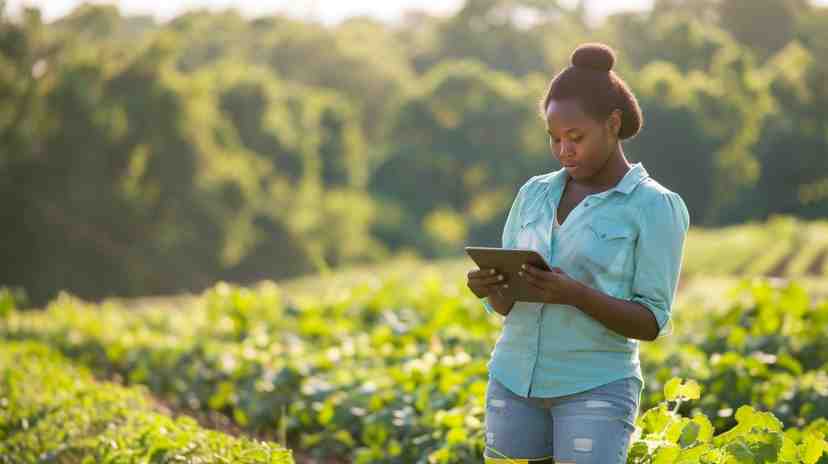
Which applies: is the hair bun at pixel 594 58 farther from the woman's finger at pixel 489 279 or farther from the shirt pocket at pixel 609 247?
the woman's finger at pixel 489 279

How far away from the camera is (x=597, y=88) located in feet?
10.4

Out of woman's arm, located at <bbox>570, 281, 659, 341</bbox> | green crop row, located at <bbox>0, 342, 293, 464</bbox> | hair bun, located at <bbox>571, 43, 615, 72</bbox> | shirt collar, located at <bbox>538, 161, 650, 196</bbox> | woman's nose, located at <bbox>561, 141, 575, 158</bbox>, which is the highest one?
hair bun, located at <bbox>571, 43, 615, 72</bbox>

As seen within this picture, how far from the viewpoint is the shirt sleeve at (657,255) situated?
310cm

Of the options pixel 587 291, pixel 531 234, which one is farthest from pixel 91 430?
pixel 587 291

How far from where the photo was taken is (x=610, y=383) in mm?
3145

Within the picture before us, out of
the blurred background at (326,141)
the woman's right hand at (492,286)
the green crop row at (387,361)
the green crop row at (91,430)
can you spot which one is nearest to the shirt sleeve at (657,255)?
the woman's right hand at (492,286)

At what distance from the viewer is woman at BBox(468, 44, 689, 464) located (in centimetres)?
310

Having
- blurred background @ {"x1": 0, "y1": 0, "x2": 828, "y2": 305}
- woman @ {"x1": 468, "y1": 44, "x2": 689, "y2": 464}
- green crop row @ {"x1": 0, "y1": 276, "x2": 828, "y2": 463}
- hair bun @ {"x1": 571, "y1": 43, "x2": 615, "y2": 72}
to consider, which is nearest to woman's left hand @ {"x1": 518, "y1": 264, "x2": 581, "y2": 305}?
woman @ {"x1": 468, "y1": 44, "x2": 689, "y2": 464}

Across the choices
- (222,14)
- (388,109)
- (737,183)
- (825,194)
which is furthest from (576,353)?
(222,14)

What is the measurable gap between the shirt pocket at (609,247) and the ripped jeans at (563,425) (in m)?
0.30

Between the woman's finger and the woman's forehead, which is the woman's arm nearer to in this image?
the woman's finger

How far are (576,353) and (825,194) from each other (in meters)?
30.2

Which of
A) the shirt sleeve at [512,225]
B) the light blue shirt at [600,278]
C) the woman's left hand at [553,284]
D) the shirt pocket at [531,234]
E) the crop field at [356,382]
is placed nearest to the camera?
the woman's left hand at [553,284]

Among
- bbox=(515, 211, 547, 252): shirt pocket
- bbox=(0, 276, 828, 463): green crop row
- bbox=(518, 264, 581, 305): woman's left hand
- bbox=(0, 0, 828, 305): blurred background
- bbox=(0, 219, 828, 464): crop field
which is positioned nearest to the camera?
bbox=(518, 264, 581, 305): woman's left hand
